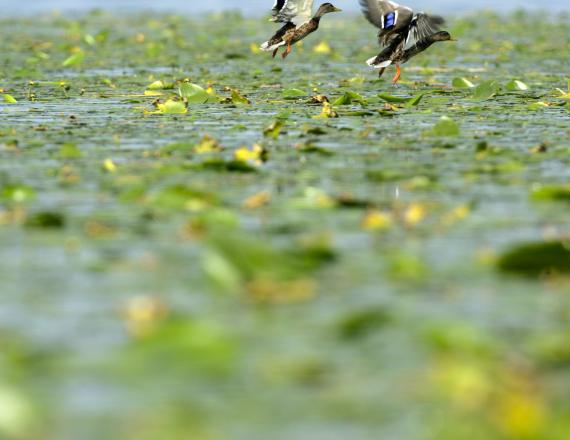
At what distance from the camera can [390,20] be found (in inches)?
623

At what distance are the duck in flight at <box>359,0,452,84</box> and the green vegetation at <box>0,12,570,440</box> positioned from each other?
3.78 m

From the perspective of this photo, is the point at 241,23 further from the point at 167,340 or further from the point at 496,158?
the point at 167,340

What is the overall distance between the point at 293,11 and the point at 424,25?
7.98 feet

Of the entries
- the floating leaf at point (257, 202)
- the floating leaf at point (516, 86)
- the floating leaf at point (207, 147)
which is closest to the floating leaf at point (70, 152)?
the floating leaf at point (207, 147)

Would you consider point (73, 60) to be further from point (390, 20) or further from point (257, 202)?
point (257, 202)

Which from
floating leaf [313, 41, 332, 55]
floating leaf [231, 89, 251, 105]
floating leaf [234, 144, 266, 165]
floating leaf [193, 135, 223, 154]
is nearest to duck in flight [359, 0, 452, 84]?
floating leaf [231, 89, 251, 105]

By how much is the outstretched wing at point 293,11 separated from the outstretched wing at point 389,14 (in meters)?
1.61

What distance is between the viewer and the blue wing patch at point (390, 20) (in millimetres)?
15781

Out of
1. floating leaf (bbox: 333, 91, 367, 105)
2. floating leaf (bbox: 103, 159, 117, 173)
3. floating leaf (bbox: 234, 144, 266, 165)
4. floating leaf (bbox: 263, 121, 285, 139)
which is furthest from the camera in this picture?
floating leaf (bbox: 333, 91, 367, 105)

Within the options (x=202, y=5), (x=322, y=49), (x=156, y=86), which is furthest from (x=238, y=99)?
(x=202, y=5)

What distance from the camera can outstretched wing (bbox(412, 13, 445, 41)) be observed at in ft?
51.9

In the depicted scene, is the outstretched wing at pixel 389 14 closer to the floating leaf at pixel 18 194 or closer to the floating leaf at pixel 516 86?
the floating leaf at pixel 516 86

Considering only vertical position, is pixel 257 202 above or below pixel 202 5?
above

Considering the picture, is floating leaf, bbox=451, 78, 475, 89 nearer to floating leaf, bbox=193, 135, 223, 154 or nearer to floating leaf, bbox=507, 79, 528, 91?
floating leaf, bbox=507, 79, 528, 91
